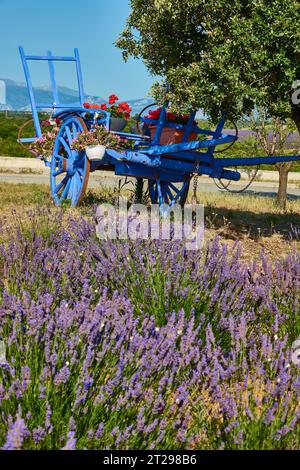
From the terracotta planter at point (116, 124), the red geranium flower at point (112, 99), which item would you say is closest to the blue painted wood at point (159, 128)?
the terracotta planter at point (116, 124)

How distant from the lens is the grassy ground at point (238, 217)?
730 centimetres

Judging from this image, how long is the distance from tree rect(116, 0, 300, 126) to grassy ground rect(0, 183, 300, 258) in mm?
1435

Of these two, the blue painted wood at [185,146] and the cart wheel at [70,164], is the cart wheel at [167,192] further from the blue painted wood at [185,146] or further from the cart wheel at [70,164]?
the cart wheel at [70,164]

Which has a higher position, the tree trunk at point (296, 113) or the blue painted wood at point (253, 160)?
the tree trunk at point (296, 113)

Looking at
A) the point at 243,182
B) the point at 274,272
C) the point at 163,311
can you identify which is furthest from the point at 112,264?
the point at 243,182

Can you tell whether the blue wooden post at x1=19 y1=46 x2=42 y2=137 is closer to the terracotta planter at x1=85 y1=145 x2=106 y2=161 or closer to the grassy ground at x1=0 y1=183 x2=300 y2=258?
the grassy ground at x1=0 y1=183 x2=300 y2=258

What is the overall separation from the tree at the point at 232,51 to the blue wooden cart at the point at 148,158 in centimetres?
61

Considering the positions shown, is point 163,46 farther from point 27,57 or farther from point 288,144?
point 288,144

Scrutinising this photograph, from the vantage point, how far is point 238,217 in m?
9.54

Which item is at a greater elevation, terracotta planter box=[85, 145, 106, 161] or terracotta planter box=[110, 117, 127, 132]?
terracotta planter box=[110, 117, 127, 132]

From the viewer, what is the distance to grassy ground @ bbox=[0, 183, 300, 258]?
730 centimetres

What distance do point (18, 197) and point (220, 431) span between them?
26.1ft

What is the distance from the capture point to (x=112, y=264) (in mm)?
4219

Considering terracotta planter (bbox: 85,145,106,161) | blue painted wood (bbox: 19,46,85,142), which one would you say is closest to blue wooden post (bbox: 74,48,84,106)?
blue painted wood (bbox: 19,46,85,142)
